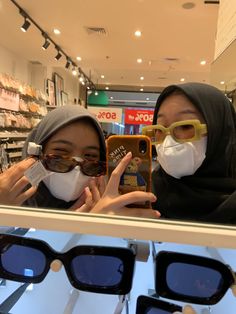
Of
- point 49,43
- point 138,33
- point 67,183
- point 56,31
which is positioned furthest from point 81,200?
point 49,43

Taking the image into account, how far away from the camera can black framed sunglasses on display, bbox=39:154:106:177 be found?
29.9 inches

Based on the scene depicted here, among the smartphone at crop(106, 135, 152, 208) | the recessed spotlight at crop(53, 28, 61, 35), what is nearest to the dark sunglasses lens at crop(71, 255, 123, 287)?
the smartphone at crop(106, 135, 152, 208)

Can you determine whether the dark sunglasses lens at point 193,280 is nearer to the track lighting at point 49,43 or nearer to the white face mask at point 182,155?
the white face mask at point 182,155

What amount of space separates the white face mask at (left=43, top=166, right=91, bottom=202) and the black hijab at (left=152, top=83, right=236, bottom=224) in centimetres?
23

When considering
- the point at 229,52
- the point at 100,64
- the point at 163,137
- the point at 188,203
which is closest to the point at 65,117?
the point at 163,137

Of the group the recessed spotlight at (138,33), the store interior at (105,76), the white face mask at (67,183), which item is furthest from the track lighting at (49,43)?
the white face mask at (67,183)

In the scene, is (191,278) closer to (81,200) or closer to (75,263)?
(75,263)

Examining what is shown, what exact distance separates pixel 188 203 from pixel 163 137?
0.20 metres

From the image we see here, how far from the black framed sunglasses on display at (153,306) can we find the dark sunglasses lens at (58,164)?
1.29ft

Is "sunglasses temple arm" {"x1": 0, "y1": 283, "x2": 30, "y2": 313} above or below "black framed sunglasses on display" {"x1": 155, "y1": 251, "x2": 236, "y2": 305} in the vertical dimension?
below

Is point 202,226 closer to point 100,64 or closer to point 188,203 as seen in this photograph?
point 188,203

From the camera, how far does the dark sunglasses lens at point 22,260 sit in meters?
0.51

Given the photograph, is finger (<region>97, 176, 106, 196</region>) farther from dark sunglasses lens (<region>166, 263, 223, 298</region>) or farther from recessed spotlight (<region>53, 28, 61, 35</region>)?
recessed spotlight (<region>53, 28, 61, 35</region>)

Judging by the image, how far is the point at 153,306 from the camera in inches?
18.7
